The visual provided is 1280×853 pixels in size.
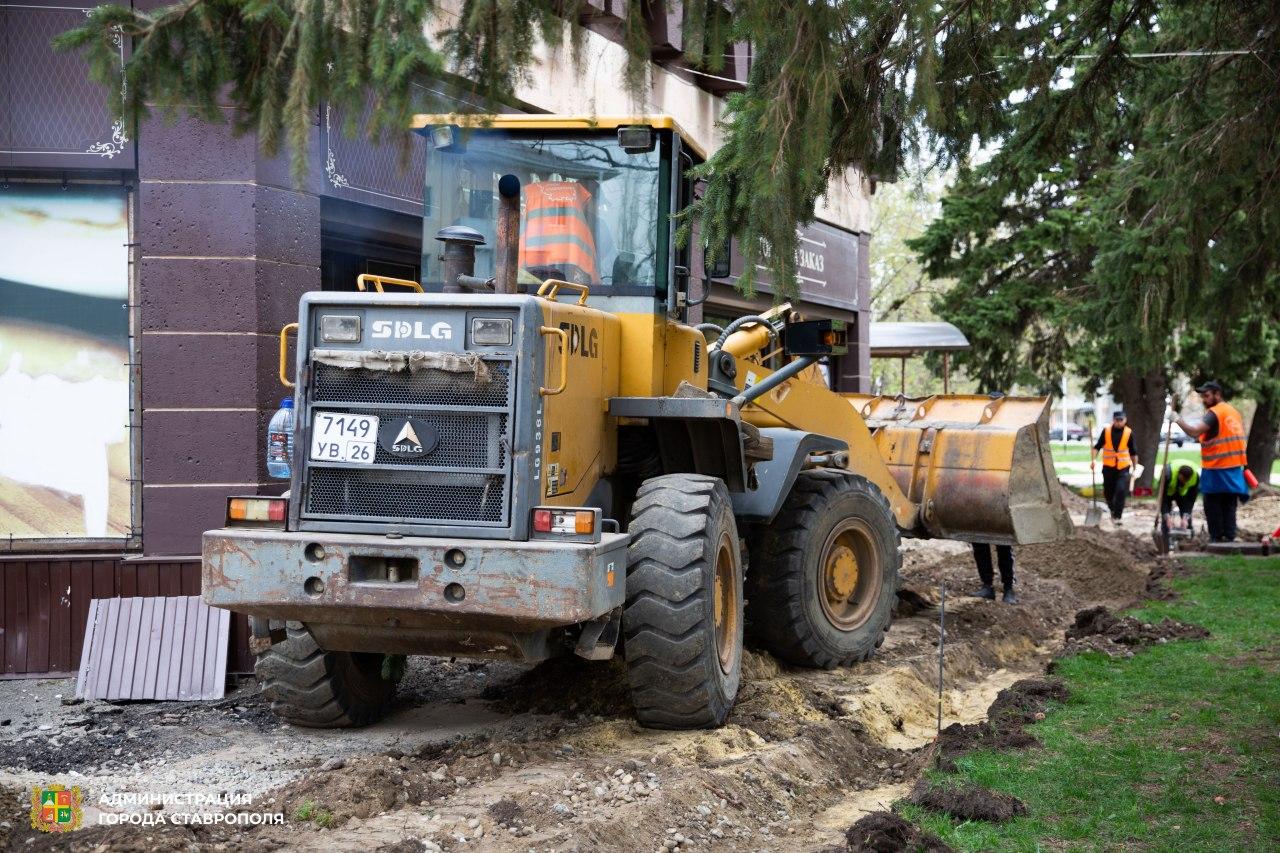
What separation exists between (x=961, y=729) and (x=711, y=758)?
1.54 meters

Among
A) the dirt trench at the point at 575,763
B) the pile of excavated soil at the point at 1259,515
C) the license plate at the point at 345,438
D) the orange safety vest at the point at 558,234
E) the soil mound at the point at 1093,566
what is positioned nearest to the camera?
the dirt trench at the point at 575,763

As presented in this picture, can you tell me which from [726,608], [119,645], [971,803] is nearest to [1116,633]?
[726,608]

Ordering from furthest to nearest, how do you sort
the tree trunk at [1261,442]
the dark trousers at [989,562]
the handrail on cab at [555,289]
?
1. the tree trunk at [1261,442]
2. the dark trousers at [989,562]
3. the handrail on cab at [555,289]

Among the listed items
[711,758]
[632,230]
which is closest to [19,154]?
[632,230]

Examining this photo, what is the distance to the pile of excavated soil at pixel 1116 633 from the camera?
31.8 feet

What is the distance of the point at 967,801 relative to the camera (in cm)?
556

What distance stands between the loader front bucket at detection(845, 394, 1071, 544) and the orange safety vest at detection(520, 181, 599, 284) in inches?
→ 176

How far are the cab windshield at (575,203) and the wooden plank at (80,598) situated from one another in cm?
328

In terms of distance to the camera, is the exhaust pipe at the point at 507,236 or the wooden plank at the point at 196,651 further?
the wooden plank at the point at 196,651

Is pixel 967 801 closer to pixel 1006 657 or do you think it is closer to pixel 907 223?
pixel 1006 657

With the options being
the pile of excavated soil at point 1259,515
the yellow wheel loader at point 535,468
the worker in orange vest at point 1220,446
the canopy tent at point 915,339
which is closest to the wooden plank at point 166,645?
the yellow wheel loader at point 535,468

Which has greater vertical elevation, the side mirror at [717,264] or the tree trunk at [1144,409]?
the side mirror at [717,264]

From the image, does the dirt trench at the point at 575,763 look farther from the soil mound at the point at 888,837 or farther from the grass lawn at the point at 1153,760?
the grass lawn at the point at 1153,760

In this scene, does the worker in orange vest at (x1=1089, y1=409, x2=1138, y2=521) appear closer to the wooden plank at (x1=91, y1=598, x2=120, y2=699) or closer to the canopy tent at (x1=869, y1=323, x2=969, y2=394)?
the canopy tent at (x1=869, y1=323, x2=969, y2=394)
